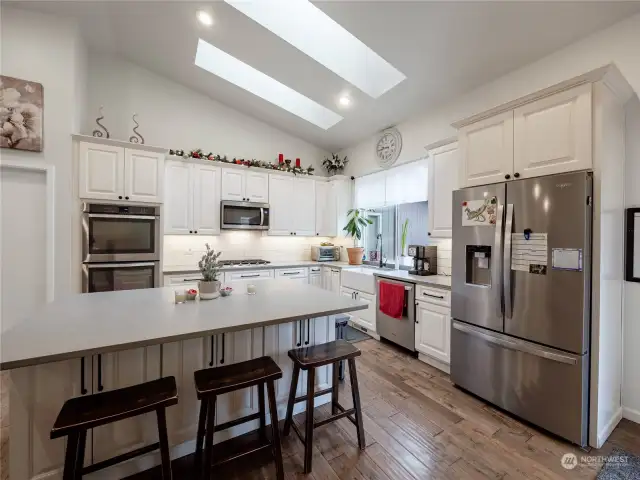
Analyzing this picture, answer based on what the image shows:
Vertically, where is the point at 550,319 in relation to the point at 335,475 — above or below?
above

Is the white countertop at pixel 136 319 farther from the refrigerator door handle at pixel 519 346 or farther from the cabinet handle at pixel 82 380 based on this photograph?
the refrigerator door handle at pixel 519 346

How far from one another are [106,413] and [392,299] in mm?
2794

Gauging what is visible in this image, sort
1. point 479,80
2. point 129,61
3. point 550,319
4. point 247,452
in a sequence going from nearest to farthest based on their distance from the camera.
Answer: point 247,452 → point 550,319 → point 479,80 → point 129,61

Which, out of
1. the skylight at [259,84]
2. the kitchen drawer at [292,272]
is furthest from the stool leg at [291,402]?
the skylight at [259,84]

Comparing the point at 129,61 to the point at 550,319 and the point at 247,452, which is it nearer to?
the point at 247,452

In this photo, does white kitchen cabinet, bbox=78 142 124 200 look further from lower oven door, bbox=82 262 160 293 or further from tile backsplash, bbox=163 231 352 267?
tile backsplash, bbox=163 231 352 267

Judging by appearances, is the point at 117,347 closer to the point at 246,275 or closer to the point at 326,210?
the point at 246,275

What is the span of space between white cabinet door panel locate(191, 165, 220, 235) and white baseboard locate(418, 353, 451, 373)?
126 inches

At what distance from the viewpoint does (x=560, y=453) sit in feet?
6.03

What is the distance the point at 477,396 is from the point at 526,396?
45 cm

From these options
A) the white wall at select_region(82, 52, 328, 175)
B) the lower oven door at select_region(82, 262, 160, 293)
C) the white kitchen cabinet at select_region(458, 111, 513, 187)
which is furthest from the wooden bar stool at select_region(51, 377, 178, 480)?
the white wall at select_region(82, 52, 328, 175)

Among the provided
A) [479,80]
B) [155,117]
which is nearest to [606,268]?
[479,80]

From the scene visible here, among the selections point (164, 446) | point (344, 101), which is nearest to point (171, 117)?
point (344, 101)

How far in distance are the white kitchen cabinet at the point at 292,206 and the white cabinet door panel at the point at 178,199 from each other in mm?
1221
